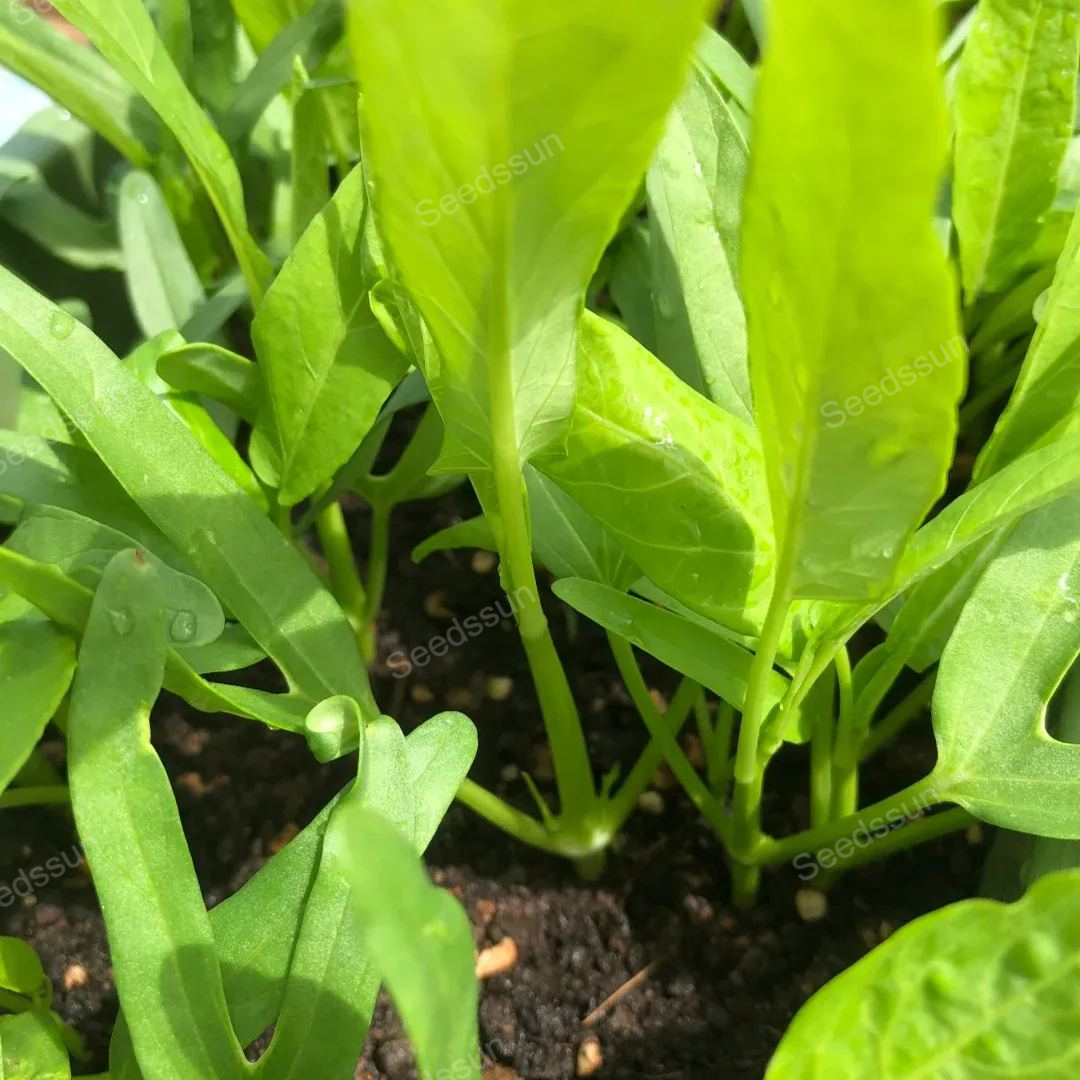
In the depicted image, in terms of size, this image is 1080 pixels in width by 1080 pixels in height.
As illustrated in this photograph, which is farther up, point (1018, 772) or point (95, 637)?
point (95, 637)

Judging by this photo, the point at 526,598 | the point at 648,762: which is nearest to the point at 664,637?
the point at 526,598

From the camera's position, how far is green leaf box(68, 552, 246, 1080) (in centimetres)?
32

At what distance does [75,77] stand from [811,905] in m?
0.62

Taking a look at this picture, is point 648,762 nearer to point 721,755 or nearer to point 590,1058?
point 721,755

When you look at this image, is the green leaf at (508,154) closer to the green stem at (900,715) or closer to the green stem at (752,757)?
the green stem at (752,757)

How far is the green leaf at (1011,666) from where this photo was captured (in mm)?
396

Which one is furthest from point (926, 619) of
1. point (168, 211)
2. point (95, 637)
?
point (168, 211)

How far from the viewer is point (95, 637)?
32 cm

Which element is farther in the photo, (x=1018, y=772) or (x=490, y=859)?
(x=490, y=859)

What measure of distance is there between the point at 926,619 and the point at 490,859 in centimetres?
29

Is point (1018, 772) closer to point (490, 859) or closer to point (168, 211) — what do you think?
point (490, 859)

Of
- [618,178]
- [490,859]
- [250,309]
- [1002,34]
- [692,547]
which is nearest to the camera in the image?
[618,178]

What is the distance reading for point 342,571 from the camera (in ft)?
1.96

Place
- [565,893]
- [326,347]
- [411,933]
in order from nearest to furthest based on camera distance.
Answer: [411,933] → [326,347] → [565,893]
